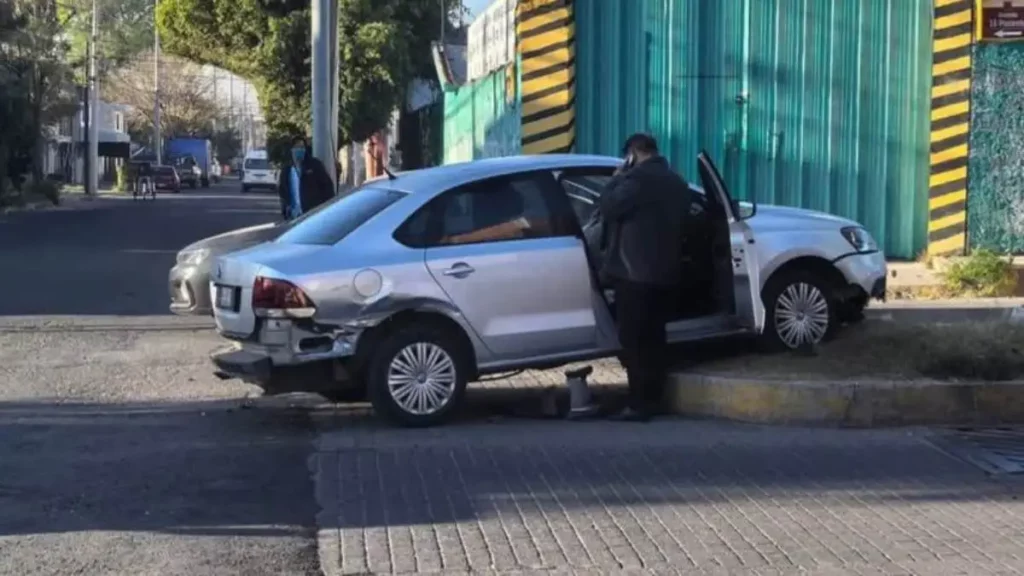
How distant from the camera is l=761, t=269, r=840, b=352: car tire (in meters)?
11.0

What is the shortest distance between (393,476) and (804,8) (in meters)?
11.2

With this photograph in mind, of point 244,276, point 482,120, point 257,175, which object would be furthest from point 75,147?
point 244,276

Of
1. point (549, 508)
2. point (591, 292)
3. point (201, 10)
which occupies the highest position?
point (201, 10)

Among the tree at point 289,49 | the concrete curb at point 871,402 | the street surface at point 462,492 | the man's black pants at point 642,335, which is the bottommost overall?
the street surface at point 462,492

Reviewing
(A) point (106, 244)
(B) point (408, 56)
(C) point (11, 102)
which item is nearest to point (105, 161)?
(C) point (11, 102)

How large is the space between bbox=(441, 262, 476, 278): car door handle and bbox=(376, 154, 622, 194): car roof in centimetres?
57

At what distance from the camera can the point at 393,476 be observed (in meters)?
8.86

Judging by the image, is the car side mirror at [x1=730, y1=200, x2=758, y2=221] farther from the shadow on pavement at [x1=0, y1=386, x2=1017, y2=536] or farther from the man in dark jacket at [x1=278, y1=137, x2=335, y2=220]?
the man in dark jacket at [x1=278, y1=137, x2=335, y2=220]

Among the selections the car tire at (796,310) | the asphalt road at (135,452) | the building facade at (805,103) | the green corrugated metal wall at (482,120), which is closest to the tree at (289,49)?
the green corrugated metal wall at (482,120)

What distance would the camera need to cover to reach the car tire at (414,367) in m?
10.1

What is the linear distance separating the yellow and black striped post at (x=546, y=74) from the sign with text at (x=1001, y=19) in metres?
4.60

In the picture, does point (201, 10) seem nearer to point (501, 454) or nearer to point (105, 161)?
point (501, 454)

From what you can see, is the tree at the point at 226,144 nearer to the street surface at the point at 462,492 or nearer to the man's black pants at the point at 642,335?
the street surface at the point at 462,492

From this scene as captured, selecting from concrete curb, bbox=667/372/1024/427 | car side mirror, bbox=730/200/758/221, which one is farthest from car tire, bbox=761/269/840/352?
concrete curb, bbox=667/372/1024/427
